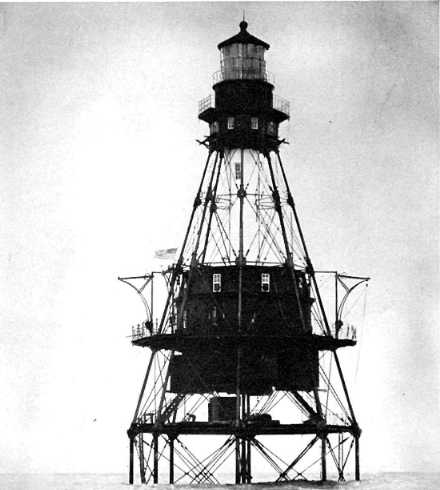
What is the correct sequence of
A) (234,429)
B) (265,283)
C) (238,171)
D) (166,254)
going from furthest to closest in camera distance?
(238,171) < (166,254) < (265,283) < (234,429)

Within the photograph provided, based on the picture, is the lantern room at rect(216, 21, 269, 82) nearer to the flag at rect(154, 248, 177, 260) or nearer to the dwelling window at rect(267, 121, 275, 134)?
the dwelling window at rect(267, 121, 275, 134)

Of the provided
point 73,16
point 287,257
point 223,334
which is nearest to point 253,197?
point 287,257

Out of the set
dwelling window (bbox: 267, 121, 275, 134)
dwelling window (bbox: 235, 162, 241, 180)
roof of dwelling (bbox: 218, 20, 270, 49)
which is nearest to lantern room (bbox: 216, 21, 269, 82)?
roof of dwelling (bbox: 218, 20, 270, 49)

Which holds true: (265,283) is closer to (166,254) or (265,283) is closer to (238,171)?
(166,254)

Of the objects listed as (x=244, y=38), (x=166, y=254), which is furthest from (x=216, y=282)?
(x=244, y=38)

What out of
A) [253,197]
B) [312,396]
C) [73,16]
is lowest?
[312,396]

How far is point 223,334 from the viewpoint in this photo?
82.7 meters

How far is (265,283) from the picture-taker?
8600 centimetres

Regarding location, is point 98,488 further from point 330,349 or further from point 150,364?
point 330,349

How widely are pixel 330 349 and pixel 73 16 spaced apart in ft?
84.1

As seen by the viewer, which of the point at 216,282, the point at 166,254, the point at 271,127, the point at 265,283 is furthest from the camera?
the point at 271,127

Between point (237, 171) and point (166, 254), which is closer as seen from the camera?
point (166, 254)

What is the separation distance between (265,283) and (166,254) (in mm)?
6533

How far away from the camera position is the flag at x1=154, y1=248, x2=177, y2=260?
3442 inches
